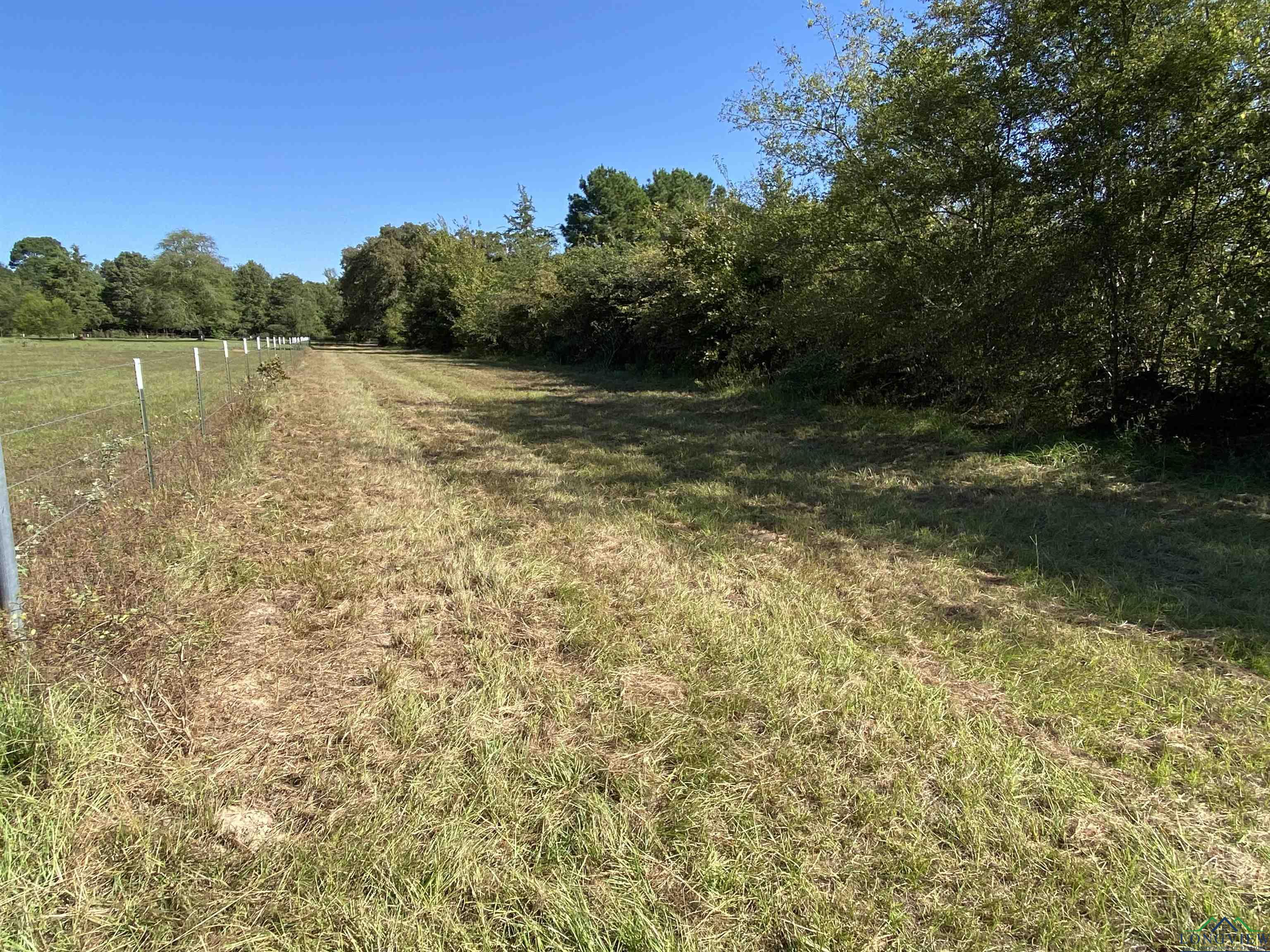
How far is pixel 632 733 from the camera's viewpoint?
90.0 inches

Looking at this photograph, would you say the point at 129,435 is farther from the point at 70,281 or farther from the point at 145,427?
the point at 70,281

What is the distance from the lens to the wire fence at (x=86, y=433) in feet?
11.9

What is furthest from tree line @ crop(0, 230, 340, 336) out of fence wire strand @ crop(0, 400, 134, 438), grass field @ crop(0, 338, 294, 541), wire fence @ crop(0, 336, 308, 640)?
fence wire strand @ crop(0, 400, 134, 438)

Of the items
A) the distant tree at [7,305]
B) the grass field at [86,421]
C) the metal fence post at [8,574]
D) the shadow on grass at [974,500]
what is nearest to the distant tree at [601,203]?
the grass field at [86,421]

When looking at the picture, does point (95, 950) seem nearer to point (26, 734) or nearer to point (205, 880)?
point (205, 880)

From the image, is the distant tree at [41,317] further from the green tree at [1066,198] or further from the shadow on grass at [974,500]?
the green tree at [1066,198]

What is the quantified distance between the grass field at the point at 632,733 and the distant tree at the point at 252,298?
268ft

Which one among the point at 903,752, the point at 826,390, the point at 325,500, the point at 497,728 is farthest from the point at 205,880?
the point at 826,390

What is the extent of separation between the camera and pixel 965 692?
2.57 m

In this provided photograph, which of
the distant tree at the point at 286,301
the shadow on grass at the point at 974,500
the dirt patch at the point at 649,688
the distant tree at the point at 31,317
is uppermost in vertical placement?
the distant tree at the point at 286,301

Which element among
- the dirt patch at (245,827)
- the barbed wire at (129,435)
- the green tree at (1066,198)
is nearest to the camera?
the dirt patch at (245,827)

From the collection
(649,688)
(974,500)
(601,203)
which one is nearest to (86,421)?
(649,688)

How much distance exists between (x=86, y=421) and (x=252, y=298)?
267 ft

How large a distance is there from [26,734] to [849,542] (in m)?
4.35
